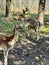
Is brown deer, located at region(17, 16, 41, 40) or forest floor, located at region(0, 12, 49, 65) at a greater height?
brown deer, located at region(17, 16, 41, 40)

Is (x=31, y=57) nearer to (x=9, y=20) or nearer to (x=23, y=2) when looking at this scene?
(x=9, y=20)

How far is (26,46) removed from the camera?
12.2 meters

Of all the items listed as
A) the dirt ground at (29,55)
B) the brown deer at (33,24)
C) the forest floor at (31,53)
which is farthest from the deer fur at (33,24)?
A: the dirt ground at (29,55)

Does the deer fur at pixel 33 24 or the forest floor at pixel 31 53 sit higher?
the deer fur at pixel 33 24

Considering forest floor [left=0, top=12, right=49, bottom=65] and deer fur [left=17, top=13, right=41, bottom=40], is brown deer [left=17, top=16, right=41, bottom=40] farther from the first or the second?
forest floor [left=0, top=12, right=49, bottom=65]

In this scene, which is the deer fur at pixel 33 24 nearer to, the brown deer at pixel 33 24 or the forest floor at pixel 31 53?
the brown deer at pixel 33 24

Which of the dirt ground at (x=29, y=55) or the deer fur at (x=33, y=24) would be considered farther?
the deer fur at (x=33, y=24)

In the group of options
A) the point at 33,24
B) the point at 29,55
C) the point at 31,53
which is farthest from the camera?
the point at 33,24

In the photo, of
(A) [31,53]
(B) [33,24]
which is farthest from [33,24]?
(A) [31,53]

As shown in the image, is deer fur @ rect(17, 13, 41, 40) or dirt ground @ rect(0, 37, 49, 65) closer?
dirt ground @ rect(0, 37, 49, 65)

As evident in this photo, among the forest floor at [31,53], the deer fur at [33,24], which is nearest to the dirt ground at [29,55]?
the forest floor at [31,53]

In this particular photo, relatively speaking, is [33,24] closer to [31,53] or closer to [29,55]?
[31,53]

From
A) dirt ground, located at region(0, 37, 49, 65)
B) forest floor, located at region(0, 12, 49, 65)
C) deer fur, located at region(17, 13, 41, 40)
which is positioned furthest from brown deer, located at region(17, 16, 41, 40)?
dirt ground, located at region(0, 37, 49, 65)

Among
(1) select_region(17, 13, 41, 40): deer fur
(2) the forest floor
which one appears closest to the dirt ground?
(2) the forest floor
